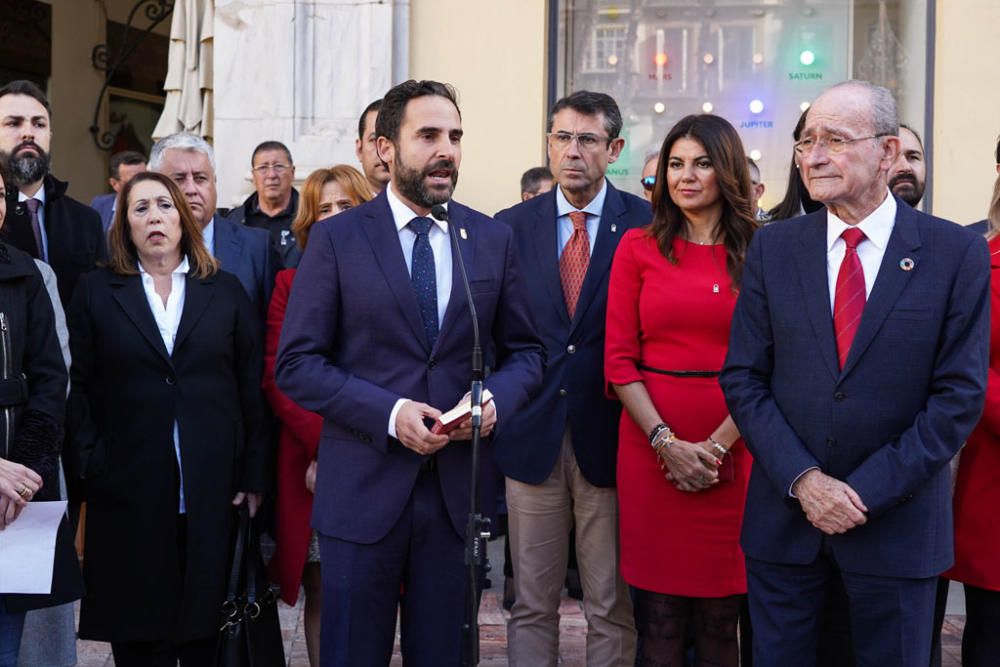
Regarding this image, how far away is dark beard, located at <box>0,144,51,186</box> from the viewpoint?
18.7ft

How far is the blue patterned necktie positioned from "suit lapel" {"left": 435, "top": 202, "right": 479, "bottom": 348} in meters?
0.04

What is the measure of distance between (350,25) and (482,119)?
1.00 meters

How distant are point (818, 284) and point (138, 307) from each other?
8.18 feet

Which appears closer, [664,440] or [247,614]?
[664,440]

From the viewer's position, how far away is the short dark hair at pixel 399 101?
4.16 meters

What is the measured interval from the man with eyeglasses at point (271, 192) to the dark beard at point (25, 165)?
5.73ft

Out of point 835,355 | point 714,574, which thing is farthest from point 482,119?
point 835,355

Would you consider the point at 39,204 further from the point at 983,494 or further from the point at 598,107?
the point at 983,494

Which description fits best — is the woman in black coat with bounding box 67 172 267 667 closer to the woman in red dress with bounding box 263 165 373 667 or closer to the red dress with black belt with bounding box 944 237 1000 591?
the woman in red dress with bounding box 263 165 373 667

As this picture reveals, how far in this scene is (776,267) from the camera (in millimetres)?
3955

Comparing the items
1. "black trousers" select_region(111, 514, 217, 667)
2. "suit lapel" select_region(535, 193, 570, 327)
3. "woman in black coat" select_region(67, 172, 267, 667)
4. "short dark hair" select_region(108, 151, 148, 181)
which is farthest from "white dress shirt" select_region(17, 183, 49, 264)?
"short dark hair" select_region(108, 151, 148, 181)

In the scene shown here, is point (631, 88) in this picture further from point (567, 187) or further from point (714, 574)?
point (714, 574)

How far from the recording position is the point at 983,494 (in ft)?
14.4

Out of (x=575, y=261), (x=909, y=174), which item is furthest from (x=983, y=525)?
(x=575, y=261)
